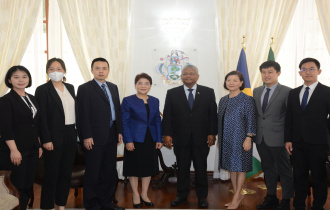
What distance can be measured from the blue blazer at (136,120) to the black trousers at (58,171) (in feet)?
2.01

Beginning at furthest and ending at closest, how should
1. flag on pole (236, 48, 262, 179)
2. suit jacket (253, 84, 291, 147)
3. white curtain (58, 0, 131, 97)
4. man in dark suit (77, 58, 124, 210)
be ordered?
white curtain (58, 0, 131, 97) → flag on pole (236, 48, 262, 179) → suit jacket (253, 84, 291, 147) → man in dark suit (77, 58, 124, 210)

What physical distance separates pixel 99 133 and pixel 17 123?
791 millimetres

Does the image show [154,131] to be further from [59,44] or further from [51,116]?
[59,44]

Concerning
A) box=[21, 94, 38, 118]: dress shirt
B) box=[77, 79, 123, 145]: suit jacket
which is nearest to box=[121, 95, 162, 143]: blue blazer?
box=[77, 79, 123, 145]: suit jacket

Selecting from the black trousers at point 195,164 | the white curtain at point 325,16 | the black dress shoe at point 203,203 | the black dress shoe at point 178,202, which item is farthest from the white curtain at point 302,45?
the black dress shoe at point 178,202

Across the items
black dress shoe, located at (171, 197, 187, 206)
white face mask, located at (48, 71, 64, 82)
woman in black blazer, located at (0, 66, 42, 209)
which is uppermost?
white face mask, located at (48, 71, 64, 82)

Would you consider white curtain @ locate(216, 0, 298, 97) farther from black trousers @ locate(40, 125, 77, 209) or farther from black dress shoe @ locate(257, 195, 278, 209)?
black trousers @ locate(40, 125, 77, 209)

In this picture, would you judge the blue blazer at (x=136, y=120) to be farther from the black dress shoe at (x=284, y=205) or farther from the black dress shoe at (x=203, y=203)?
the black dress shoe at (x=284, y=205)

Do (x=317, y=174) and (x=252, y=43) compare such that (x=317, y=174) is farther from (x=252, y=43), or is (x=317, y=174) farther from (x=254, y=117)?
(x=252, y=43)

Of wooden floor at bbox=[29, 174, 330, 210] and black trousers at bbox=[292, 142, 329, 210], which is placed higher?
Answer: black trousers at bbox=[292, 142, 329, 210]

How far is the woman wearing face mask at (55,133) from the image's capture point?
8.91 ft

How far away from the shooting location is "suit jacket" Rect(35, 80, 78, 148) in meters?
2.70

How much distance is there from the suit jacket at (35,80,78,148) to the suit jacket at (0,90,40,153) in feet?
0.34

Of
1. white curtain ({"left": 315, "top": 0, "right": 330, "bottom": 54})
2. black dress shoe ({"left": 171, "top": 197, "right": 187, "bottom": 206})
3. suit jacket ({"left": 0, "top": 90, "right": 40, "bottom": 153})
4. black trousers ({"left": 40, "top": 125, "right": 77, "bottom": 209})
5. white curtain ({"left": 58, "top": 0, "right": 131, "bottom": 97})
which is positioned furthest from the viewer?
white curtain ({"left": 58, "top": 0, "right": 131, "bottom": 97})
